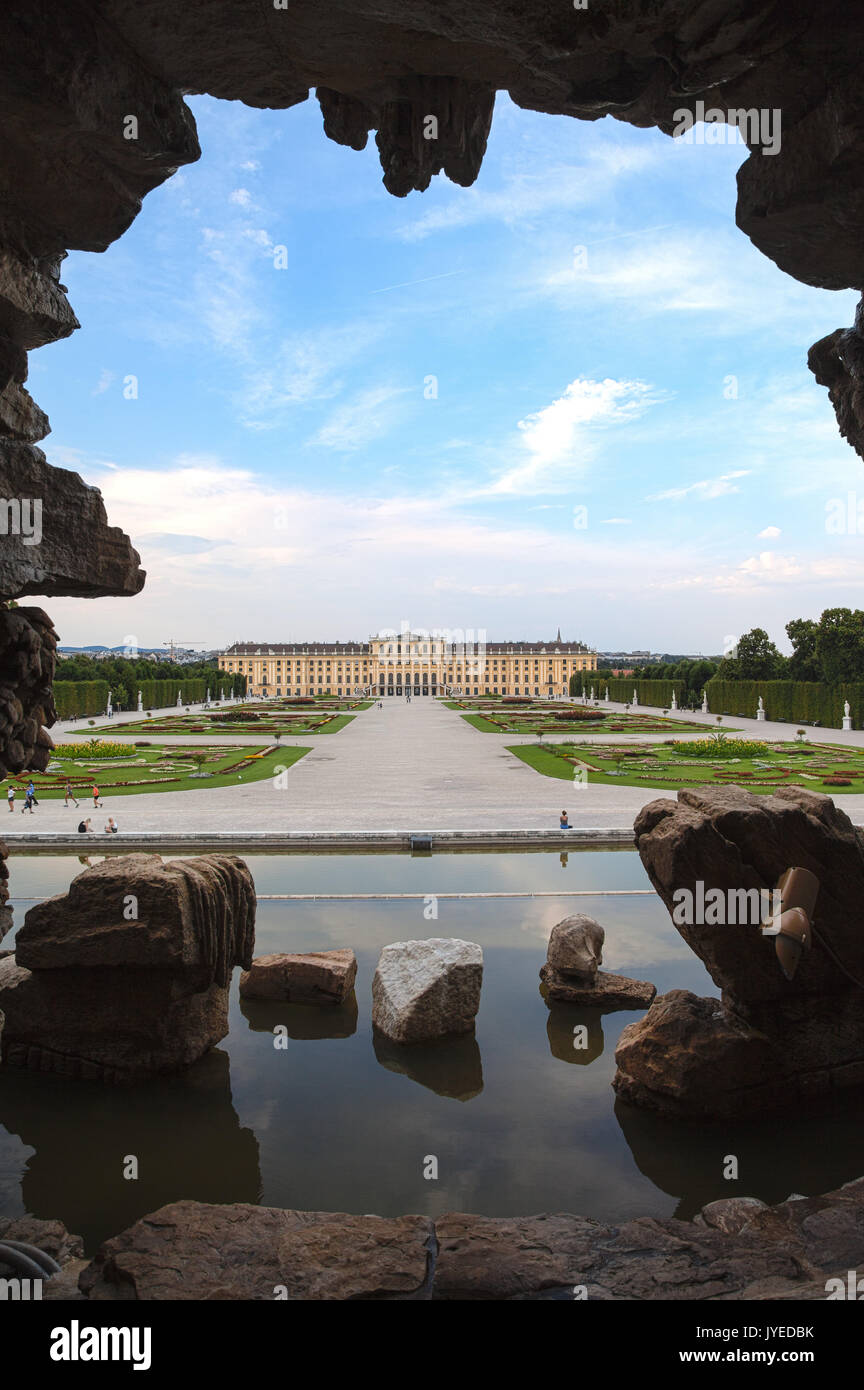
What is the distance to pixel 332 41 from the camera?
376cm

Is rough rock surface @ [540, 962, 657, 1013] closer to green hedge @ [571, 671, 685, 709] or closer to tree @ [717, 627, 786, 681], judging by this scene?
tree @ [717, 627, 786, 681]

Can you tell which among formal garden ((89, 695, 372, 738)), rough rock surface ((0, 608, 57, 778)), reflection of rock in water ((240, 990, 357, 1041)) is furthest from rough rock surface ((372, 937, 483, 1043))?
formal garden ((89, 695, 372, 738))

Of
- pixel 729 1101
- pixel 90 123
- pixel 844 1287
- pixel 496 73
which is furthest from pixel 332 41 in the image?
pixel 729 1101

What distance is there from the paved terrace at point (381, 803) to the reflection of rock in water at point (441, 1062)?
7933mm

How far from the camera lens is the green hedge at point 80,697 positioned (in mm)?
48062

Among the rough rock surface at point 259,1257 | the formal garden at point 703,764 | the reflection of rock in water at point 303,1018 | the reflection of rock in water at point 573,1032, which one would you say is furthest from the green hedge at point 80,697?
the rough rock surface at point 259,1257

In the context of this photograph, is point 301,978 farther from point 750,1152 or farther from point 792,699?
point 792,699

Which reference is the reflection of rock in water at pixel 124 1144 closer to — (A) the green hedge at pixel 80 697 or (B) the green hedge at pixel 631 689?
(A) the green hedge at pixel 80 697

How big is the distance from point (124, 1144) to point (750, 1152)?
480 cm

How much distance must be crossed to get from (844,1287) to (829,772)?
80.0 feet

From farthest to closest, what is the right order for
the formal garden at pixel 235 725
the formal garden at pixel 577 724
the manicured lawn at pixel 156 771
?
1. the formal garden at pixel 577 724
2. the formal garden at pixel 235 725
3. the manicured lawn at pixel 156 771

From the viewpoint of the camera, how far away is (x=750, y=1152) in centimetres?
602

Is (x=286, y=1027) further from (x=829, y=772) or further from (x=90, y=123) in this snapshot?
(x=829, y=772)

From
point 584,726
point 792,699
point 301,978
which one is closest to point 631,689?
point 792,699
